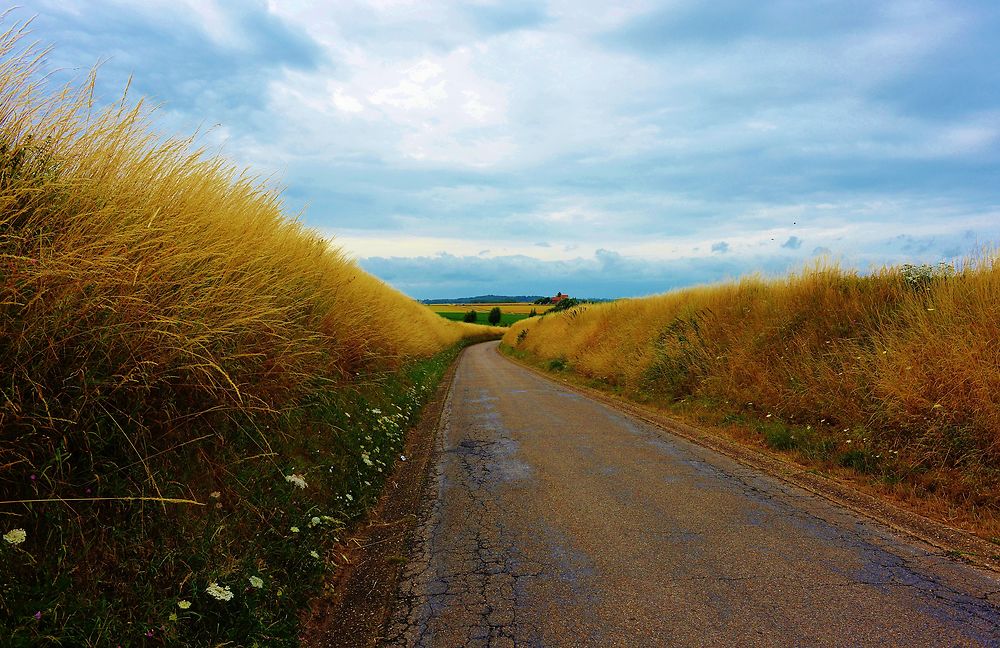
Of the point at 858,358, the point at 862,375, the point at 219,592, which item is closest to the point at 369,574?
the point at 219,592

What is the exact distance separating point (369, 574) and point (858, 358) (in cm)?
739

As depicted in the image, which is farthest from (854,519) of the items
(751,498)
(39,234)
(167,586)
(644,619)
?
(39,234)

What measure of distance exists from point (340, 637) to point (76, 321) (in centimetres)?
250

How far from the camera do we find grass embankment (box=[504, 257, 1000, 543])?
551 centimetres

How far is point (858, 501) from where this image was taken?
5312 millimetres

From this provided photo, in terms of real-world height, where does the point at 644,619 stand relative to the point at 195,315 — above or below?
below

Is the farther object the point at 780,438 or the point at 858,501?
the point at 780,438

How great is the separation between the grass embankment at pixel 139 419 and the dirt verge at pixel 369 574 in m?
0.16

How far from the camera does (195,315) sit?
3922 millimetres

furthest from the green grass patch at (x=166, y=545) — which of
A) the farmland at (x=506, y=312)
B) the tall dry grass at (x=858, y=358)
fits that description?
the farmland at (x=506, y=312)

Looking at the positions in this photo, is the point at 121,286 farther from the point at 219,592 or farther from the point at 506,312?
the point at 506,312

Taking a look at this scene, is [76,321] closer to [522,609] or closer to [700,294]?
[522,609]

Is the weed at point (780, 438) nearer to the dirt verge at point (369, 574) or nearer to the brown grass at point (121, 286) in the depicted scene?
the dirt verge at point (369, 574)

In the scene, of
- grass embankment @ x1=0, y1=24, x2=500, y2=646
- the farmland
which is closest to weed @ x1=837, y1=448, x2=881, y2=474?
grass embankment @ x1=0, y1=24, x2=500, y2=646
